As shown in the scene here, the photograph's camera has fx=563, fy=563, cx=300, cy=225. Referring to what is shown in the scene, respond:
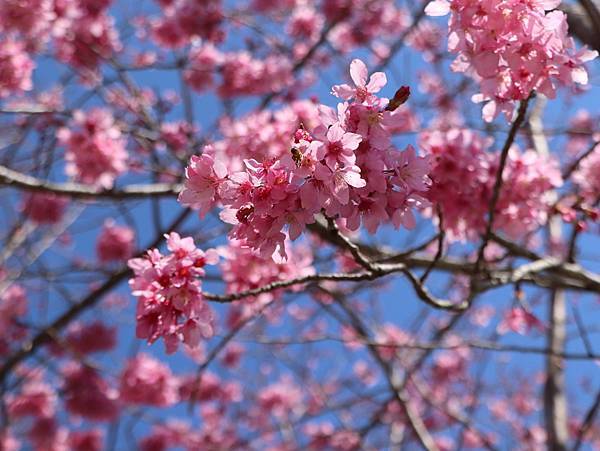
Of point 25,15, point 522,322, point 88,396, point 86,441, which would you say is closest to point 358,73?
point 522,322

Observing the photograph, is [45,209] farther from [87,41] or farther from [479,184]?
[479,184]

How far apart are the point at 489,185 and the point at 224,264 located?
1111 millimetres

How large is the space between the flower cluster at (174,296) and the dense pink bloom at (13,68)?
9.09 ft

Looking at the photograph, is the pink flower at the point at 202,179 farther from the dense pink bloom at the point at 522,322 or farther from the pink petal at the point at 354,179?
the dense pink bloom at the point at 522,322

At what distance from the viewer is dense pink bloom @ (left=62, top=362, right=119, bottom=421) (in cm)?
503

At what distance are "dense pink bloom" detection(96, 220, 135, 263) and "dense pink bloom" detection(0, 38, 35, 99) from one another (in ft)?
6.12

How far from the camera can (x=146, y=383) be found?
4.36 meters

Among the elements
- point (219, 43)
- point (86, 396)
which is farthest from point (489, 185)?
point (86, 396)

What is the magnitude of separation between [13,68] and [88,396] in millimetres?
2879

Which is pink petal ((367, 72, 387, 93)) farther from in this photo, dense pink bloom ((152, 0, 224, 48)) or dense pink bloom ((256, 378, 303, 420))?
dense pink bloom ((256, 378, 303, 420))

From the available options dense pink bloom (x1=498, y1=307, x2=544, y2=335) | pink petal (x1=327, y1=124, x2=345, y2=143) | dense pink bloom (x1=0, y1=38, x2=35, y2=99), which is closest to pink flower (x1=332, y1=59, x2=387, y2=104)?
pink petal (x1=327, y1=124, x2=345, y2=143)

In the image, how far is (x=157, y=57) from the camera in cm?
645

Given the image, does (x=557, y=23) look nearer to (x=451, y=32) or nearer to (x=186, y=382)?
(x=451, y=32)

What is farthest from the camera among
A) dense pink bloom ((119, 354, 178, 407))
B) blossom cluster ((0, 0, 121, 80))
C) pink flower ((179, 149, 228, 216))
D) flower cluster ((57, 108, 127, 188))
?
dense pink bloom ((119, 354, 178, 407))
